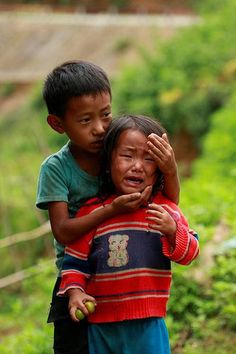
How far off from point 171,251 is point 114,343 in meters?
0.38

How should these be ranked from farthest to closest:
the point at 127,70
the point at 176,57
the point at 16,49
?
the point at 16,49 < the point at 127,70 < the point at 176,57

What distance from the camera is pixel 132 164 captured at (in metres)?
2.54

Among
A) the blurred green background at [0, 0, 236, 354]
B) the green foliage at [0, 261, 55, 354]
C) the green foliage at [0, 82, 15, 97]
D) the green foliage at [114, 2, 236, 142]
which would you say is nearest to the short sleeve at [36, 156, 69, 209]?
the blurred green background at [0, 0, 236, 354]

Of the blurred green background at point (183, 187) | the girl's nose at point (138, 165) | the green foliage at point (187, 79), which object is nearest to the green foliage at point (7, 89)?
the blurred green background at point (183, 187)

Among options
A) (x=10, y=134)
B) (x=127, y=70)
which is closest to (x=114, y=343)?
(x=127, y=70)

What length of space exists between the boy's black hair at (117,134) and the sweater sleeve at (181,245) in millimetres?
164

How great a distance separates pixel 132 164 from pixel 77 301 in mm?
495

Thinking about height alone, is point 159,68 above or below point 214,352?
above

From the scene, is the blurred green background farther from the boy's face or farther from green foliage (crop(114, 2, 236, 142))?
the boy's face

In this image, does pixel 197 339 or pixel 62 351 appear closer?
pixel 62 351

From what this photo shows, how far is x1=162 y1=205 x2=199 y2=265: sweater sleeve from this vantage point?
2494 millimetres

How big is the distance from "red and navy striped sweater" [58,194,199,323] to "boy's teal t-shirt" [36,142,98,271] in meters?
0.09

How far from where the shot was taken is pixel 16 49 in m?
37.8

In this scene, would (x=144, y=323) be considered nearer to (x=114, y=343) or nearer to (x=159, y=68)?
(x=114, y=343)
